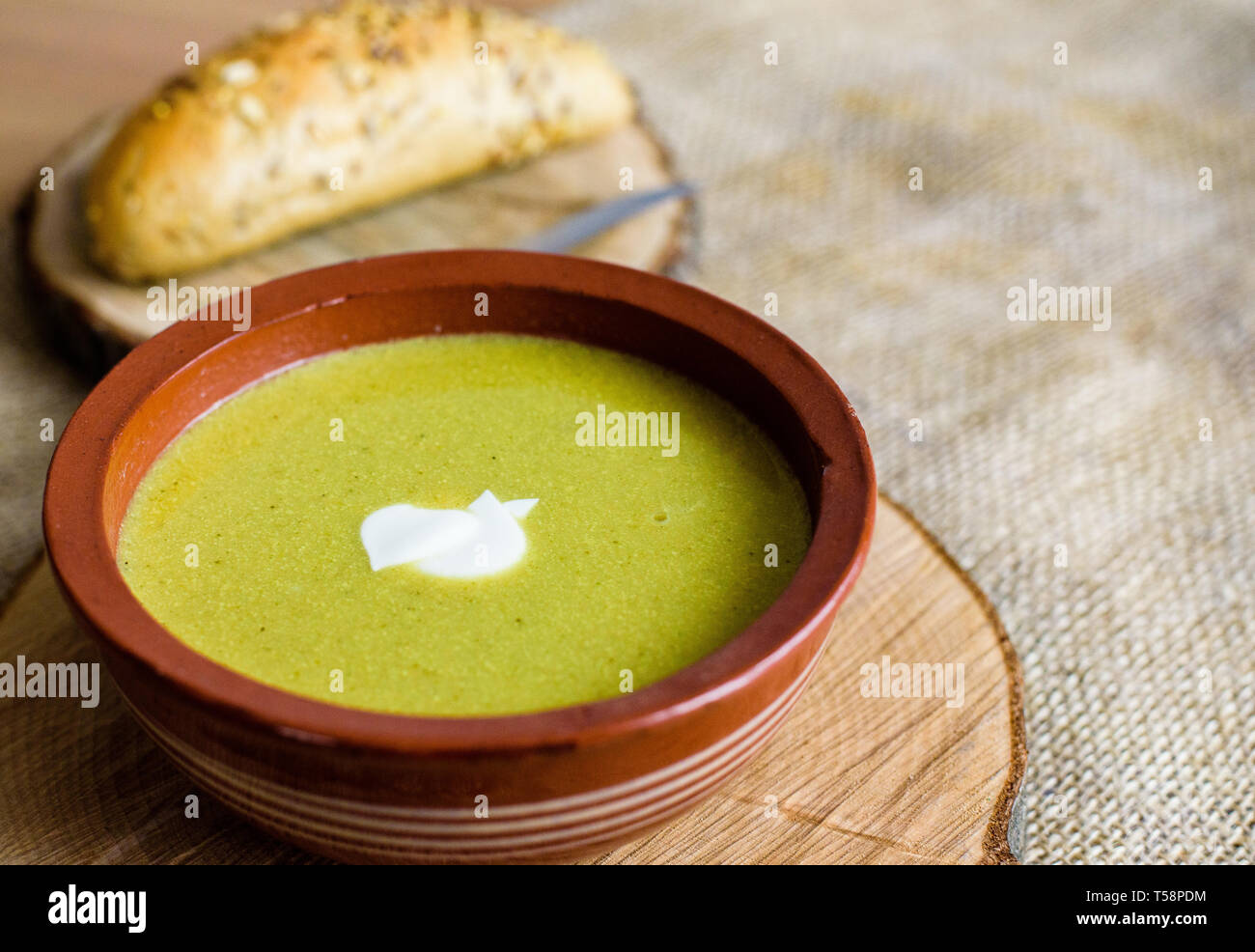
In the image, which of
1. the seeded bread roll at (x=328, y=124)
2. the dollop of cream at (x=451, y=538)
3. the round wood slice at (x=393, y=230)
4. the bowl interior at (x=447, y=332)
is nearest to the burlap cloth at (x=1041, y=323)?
the round wood slice at (x=393, y=230)

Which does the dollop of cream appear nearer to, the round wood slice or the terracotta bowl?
the terracotta bowl

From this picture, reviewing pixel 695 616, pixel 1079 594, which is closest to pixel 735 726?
pixel 695 616

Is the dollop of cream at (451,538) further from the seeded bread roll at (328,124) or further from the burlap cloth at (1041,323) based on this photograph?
the seeded bread roll at (328,124)

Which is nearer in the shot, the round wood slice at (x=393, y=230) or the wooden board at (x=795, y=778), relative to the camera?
the wooden board at (x=795, y=778)

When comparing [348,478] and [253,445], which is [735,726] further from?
[253,445]

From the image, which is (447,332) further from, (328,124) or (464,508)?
(328,124)

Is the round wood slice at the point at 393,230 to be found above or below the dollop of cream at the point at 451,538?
above
